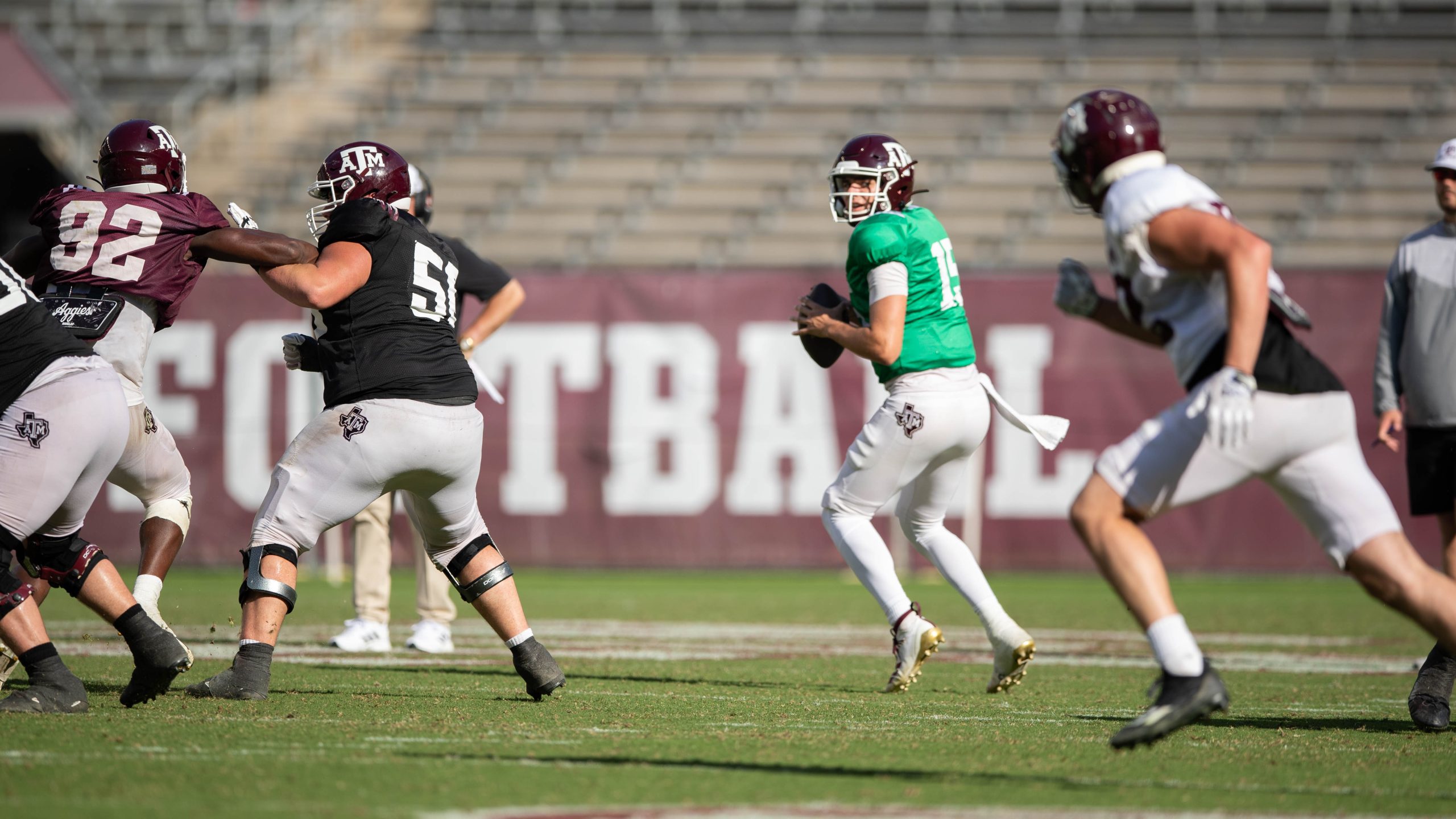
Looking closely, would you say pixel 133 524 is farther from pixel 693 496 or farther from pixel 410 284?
pixel 410 284

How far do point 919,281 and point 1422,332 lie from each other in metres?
1.86

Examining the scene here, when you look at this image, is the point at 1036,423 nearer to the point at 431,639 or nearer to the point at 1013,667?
the point at 1013,667

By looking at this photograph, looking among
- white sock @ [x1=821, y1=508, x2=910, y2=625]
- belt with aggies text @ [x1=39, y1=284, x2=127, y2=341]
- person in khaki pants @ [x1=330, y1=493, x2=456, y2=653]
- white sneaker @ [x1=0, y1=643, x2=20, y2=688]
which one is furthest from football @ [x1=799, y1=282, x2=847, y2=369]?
white sneaker @ [x1=0, y1=643, x2=20, y2=688]

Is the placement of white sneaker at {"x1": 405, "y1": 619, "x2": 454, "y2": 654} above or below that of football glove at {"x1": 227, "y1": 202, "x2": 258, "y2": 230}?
below

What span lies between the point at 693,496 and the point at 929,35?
944 cm

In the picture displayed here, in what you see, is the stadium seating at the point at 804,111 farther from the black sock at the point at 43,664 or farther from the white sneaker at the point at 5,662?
the black sock at the point at 43,664

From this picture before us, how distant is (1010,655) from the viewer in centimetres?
607

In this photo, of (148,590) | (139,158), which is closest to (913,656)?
(148,590)

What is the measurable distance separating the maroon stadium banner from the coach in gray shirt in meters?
7.27

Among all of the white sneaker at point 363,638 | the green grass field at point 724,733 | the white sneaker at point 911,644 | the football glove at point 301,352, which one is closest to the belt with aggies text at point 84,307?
the football glove at point 301,352

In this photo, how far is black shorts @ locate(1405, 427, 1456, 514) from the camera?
6020mm

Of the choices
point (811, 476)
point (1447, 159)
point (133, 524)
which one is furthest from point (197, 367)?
point (1447, 159)

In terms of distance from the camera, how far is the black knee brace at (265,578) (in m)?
5.62

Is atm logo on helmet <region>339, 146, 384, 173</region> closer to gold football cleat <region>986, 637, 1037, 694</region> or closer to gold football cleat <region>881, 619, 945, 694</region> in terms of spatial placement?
gold football cleat <region>881, 619, 945, 694</region>
